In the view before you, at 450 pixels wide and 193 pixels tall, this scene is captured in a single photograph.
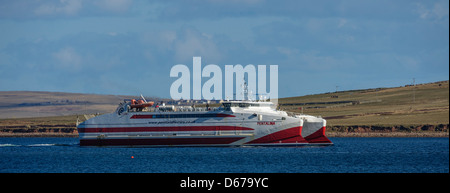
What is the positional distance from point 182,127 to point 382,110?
3558 inches

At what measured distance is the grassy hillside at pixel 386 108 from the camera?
138 metres

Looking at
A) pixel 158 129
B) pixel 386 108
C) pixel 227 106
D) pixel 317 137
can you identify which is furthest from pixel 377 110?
pixel 158 129

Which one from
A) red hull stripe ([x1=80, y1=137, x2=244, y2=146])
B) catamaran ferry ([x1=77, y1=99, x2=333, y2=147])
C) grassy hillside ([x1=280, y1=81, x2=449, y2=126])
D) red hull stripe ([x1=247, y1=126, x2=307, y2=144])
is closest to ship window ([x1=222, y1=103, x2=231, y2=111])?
catamaran ferry ([x1=77, y1=99, x2=333, y2=147])

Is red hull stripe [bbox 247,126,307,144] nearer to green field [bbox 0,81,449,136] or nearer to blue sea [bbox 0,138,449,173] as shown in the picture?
blue sea [bbox 0,138,449,173]

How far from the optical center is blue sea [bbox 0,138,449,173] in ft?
190

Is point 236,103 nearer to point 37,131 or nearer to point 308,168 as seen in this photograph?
point 308,168

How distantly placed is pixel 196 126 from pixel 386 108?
311 feet

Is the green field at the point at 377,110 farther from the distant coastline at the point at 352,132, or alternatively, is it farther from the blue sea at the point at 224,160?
the blue sea at the point at 224,160

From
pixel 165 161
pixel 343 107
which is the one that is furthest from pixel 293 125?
pixel 343 107

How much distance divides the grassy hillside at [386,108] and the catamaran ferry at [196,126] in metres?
56.9

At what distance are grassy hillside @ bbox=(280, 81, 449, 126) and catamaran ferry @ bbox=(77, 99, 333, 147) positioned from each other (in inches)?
2240

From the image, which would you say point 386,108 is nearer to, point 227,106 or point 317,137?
point 317,137

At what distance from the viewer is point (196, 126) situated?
260 feet

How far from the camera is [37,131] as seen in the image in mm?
143375
